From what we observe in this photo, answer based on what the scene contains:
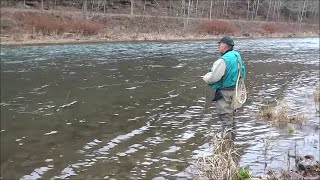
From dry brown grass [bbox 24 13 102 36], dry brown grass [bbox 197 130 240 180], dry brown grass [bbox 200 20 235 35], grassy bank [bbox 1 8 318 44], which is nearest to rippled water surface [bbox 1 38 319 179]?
dry brown grass [bbox 197 130 240 180]

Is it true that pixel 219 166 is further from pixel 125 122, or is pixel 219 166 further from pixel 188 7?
pixel 188 7

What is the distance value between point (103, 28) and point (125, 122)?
35647 millimetres

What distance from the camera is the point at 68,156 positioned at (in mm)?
7656

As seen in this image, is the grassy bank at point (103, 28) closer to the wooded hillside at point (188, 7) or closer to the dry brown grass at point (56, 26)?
the dry brown grass at point (56, 26)

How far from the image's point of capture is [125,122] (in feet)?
34.0

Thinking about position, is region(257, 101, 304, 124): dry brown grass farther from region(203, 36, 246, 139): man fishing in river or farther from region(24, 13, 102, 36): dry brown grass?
region(24, 13, 102, 36): dry brown grass

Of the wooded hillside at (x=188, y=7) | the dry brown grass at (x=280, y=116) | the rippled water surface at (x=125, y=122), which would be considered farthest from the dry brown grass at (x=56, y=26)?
the dry brown grass at (x=280, y=116)

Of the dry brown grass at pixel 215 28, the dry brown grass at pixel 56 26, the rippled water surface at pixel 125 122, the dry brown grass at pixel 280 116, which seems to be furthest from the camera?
the dry brown grass at pixel 215 28

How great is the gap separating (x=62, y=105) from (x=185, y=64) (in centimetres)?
1239

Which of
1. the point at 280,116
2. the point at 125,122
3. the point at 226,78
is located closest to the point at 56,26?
the point at 125,122

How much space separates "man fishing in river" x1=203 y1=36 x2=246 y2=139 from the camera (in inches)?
279

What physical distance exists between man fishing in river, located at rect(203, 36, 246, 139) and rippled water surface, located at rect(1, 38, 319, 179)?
1044mm

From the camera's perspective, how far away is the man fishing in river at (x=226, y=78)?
7098 millimetres

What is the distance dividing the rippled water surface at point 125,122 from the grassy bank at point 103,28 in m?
17.1
